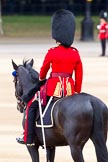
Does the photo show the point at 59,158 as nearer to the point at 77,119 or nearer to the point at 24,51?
the point at 77,119

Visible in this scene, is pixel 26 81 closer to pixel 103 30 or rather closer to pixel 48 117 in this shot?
pixel 48 117

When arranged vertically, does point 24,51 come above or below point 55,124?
below

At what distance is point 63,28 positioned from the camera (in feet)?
29.5

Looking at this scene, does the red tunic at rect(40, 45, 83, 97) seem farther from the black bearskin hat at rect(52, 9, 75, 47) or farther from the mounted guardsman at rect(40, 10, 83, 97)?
the black bearskin hat at rect(52, 9, 75, 47)

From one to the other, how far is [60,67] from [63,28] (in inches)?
18.8

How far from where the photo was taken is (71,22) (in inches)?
354

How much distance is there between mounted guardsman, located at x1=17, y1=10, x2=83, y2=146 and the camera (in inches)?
347

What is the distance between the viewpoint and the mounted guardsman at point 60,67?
880 centimetres

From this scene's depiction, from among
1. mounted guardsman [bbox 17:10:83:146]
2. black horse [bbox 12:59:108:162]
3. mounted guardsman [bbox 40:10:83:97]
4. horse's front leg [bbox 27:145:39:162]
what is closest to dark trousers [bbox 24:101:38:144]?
mounted guardsman [bbox 17:10:83:146]

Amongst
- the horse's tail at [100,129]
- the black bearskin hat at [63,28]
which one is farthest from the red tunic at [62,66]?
the horse's tail at [100,129]

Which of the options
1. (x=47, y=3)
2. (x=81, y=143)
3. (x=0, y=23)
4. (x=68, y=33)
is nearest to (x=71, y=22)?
(x=68, y=33)

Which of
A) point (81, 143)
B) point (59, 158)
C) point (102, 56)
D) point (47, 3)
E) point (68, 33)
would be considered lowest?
point (47, 3)

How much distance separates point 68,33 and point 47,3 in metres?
44.5

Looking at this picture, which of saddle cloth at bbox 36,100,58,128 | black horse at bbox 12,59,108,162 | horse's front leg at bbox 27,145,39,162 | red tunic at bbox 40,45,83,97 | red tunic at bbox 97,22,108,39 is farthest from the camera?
red tunic at bbox 97,22,108,39
